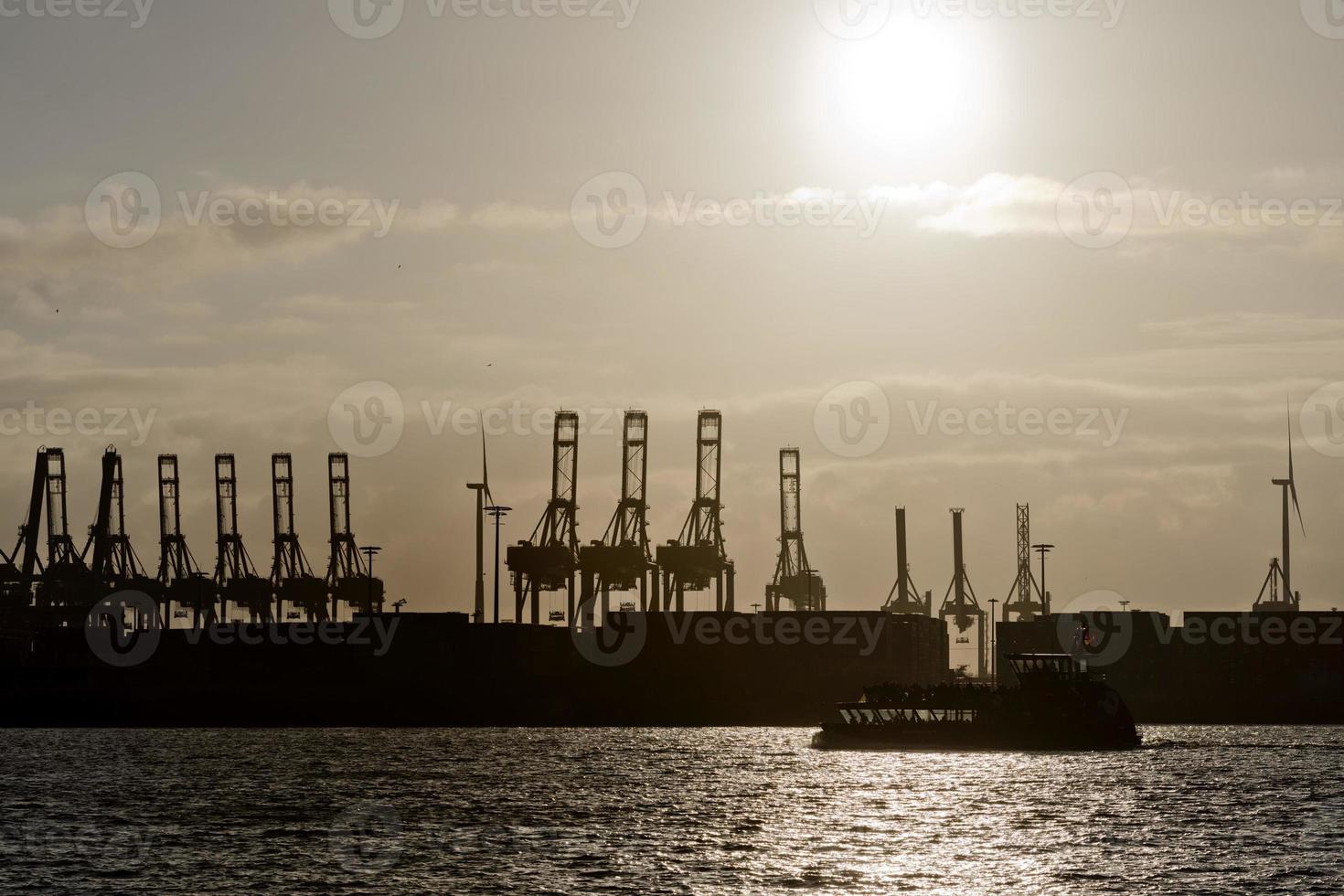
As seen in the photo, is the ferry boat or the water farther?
the ferry boat

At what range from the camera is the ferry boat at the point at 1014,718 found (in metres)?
112

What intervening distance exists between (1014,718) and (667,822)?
43568 millimetres

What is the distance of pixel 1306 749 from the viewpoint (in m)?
130

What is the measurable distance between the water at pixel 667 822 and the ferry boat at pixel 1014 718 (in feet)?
5.68

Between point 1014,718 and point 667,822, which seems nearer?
point 667,822

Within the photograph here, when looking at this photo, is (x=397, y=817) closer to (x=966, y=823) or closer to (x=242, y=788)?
(x=242, y=788)

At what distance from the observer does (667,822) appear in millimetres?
76375

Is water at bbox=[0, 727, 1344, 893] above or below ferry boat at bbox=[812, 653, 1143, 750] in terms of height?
below

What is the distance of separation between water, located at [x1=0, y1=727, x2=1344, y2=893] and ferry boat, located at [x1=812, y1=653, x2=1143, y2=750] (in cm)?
173

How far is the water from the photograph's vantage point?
59594 millimetres

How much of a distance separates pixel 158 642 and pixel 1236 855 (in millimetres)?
141079

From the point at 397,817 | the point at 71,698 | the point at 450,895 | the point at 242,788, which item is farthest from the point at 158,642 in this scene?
the point at 450,895

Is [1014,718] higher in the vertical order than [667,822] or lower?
higher

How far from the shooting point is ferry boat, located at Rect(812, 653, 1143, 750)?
111625 millimetres
